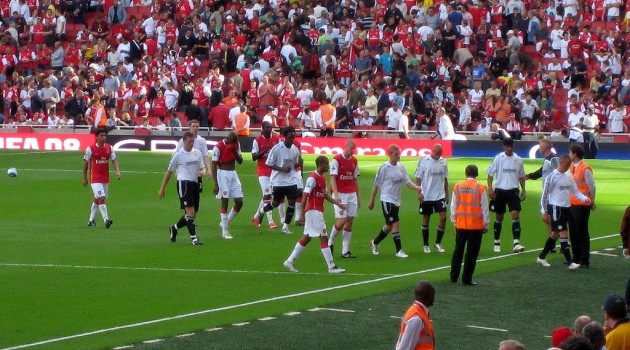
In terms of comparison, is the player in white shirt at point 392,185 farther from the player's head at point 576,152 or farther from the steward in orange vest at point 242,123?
the steward in orange vest at point 242,123

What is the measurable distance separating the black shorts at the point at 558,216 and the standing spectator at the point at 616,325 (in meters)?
9.52

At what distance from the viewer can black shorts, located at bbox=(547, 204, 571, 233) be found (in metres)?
22.1

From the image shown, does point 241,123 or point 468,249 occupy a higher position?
point 241,123

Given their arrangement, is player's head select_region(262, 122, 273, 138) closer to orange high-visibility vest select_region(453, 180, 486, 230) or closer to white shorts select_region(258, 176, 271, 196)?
white shorts select_region(258, 176, 271, 196)

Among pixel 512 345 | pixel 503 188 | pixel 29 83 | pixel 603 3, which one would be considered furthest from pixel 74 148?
pixel 512 345

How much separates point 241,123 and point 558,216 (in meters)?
21.3

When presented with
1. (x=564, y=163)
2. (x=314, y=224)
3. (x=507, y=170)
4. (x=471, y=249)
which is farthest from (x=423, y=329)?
(x=507, y=170)

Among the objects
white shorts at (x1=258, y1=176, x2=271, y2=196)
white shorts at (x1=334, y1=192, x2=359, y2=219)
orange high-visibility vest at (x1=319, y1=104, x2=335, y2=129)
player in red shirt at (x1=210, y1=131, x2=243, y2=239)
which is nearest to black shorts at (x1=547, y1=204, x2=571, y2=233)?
white shorts at (x1=334, y1=192, x2=359, y2=219)

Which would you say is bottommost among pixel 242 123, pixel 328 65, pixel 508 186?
pixel 508 186

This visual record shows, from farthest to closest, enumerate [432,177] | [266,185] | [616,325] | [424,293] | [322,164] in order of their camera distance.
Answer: [266,185]
[432,177]
[322,164]
[616,325]
[424,293]

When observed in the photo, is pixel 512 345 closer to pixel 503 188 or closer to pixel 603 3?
pixel 503 188

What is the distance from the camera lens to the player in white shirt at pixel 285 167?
26.0 m

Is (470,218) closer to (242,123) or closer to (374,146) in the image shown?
(242,123)

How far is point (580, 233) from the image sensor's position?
72.8ft
